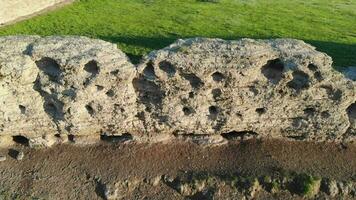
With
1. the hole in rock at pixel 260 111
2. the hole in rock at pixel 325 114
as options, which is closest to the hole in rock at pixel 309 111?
the hole in rock at pixel 325 114

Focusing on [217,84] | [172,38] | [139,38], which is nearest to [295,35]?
[172,38]

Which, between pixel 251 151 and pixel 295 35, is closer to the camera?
pixel 251 151

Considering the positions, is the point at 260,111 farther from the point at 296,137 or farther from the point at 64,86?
the point at 64,86

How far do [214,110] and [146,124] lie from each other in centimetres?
269

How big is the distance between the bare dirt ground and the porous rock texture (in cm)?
67

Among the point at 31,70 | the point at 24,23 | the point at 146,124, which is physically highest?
the point at 31,70

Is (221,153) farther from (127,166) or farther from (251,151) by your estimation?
(127,166)

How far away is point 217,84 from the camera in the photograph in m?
16.2

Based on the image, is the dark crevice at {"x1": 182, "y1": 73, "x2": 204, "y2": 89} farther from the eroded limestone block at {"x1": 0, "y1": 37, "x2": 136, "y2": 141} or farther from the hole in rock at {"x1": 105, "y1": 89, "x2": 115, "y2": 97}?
the hole in rock at {"x1": 105, "y1": 89, "x2": 115, "y2": 97}

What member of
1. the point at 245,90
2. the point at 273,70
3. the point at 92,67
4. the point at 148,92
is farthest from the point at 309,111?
the point at 92,67

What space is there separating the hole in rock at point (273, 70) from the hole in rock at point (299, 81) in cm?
49

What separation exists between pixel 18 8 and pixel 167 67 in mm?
20085

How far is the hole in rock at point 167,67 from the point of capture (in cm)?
1586

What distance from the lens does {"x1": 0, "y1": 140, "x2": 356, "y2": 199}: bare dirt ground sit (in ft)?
54.5
